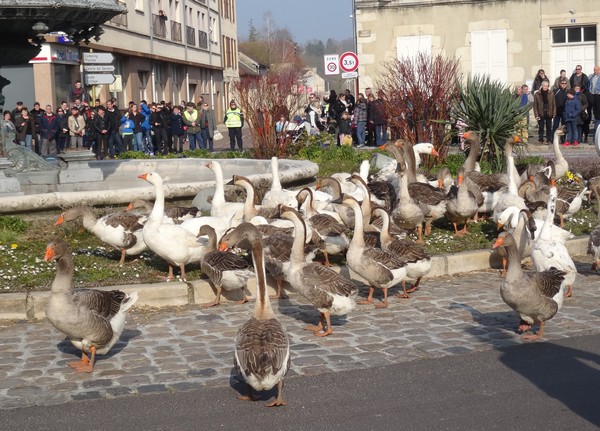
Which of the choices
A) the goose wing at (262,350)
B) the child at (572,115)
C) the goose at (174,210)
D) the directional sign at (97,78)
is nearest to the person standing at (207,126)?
the directional sign at (97,78)

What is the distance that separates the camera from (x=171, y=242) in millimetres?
10547

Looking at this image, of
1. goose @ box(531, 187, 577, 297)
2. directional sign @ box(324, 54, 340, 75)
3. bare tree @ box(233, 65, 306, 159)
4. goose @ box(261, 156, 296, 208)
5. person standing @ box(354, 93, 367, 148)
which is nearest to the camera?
goose @ box(531, 187, 577, 297)

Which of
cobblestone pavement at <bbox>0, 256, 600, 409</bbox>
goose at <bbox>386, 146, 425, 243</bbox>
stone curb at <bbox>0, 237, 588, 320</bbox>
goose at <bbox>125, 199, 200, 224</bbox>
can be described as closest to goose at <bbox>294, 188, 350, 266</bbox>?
→ stone curb at <bbox>0, 237, 588, 320</bbox>

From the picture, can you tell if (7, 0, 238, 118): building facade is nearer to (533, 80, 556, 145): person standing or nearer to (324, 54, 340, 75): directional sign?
(324, 54, 340, 75): directional sign

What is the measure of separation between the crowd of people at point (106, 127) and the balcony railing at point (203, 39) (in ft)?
109

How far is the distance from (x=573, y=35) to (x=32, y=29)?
22.8 metres

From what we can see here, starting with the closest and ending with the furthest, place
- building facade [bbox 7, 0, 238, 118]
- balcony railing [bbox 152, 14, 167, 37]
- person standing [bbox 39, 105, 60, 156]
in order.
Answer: person standing [bbox 39, 105, 60, 156]
building facade [bbox 7, 0, 238, 118]
balcony railing [bbox 152, 14, 167, 37]

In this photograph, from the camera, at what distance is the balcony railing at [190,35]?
58.7 m

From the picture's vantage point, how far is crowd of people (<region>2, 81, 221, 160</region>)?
26.6m

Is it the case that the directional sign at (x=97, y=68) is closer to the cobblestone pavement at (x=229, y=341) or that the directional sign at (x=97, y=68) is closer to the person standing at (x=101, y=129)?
the person standing at (x=101, y=129)

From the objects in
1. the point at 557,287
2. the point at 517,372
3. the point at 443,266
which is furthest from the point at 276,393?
the point at 443,266

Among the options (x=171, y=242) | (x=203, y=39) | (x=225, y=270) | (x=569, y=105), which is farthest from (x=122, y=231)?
(x=203, y=39)

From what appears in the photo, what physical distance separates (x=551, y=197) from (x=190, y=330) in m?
4.52

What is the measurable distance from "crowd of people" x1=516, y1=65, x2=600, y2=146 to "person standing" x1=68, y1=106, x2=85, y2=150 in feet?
39.9
